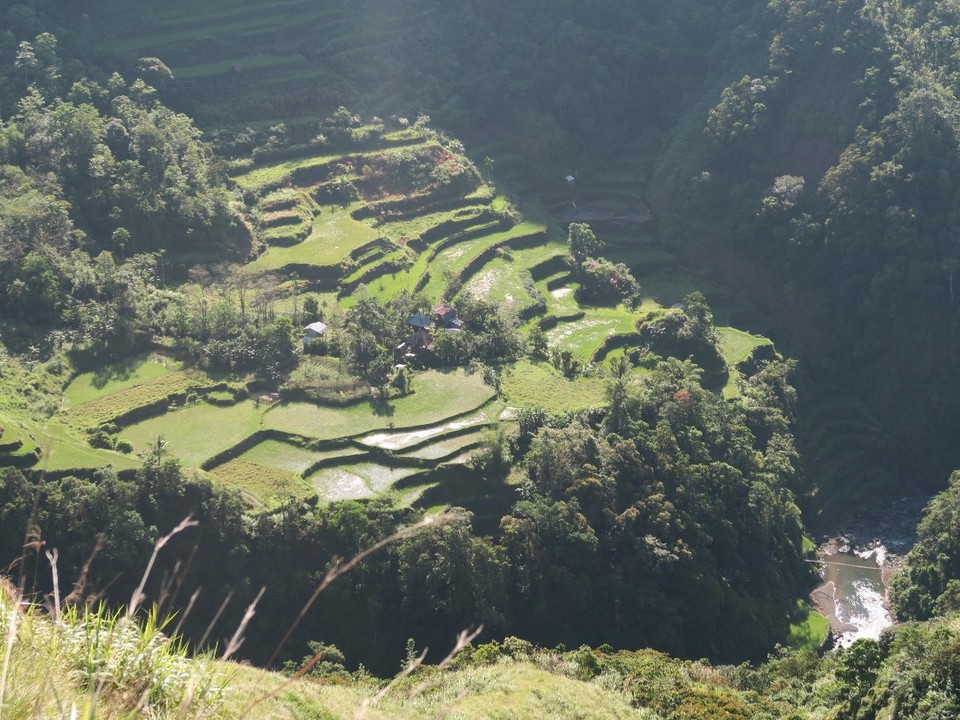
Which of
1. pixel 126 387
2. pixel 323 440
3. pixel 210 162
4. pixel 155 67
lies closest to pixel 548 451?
pixel 323 440

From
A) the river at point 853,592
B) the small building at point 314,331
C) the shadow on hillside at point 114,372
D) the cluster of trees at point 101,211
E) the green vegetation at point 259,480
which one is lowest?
the river at point 853,592

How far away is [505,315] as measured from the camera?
3516 cm

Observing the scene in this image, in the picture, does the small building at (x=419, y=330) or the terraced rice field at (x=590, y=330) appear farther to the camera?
the terraced rice field at (x=590, y=330)

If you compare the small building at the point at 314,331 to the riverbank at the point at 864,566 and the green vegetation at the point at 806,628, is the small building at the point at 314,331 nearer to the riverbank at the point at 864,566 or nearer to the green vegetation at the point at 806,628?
the green vegetation at the point at 806,628

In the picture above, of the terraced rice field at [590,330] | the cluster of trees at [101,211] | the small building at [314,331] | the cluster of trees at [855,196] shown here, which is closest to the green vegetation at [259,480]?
the small building at [314,331]

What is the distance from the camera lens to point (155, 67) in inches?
1658

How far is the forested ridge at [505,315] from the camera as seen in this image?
951 inches

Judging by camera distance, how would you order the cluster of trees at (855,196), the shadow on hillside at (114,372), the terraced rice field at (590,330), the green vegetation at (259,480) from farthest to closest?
the cluster of trees at (855,196) < the terraced rice field at (590,330) < the shadow on hillside at (114,372) < the green vegetation at (259,480)

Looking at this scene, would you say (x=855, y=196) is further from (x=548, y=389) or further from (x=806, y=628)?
(x=806, y=628)

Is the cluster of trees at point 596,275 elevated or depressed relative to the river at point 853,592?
elevated

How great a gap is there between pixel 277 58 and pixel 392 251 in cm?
1441

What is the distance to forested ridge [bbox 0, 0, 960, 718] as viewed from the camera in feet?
79.3

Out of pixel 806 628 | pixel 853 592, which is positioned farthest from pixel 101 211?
pixel 853 592

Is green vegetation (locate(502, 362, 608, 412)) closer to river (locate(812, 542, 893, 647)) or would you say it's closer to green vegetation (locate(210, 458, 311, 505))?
green vegetation (locate(210, 458, 311, 505))
